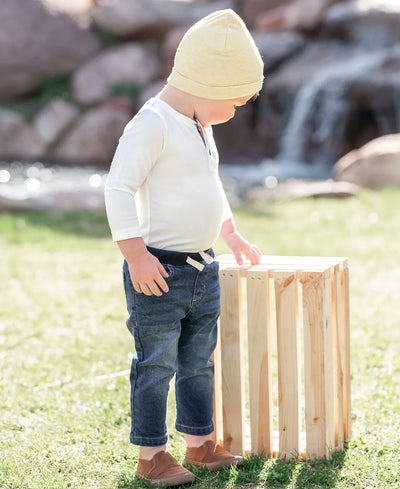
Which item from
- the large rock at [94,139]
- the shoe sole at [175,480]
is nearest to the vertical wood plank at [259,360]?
the shoe sole at [175,480]

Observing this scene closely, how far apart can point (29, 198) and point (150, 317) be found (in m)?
6.27

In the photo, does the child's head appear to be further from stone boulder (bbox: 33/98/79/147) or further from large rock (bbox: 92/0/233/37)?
large rock (bbox: 92/0/233/37)

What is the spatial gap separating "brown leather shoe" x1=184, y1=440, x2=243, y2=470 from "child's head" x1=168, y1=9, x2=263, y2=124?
122cm

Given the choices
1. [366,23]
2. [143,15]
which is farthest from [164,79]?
[366,23]

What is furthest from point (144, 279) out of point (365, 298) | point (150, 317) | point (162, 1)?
point (162, 1)

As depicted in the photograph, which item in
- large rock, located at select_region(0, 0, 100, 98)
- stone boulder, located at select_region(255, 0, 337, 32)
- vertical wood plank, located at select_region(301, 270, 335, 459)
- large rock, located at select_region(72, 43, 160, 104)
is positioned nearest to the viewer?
vertical wood plank, located at select_region(301, 270, 335, 459)

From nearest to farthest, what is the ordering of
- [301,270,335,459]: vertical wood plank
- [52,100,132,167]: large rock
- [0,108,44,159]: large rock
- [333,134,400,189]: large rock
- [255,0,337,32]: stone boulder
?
[301,270,335,459]: vertical wood plank → [333,134,400,189]: large rock → [52,100,132,167]: large rock → [0,108,44,159]: large rock → [255,0,337,32]: stone boulder

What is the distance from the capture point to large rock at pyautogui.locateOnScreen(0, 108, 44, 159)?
1443 centimetres

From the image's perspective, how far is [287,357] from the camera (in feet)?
9.80

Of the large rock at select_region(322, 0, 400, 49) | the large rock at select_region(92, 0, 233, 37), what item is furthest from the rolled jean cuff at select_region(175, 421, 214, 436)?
the large rock at select_region(92, 0, 233, 37)

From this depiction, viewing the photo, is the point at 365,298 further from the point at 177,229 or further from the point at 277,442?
the point at 177,229

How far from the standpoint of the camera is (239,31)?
106 inches

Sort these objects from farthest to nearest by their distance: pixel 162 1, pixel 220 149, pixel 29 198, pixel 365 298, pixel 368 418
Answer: pixel 162 1
pixel 220 149
pixel 29 198
pixel 365 298
pixel 368 418

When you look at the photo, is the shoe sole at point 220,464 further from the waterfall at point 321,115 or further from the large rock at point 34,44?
the large rock at point 34,44
